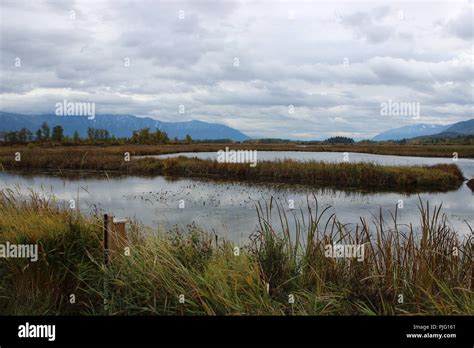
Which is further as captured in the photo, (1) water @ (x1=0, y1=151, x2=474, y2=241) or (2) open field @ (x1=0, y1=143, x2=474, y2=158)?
(2) open field @ (x1=0, y1=143, x2=474, y2=158)

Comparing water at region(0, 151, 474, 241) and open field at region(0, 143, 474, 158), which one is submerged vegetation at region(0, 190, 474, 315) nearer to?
water at region(0, 151, 474, 241)

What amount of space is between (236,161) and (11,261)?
55.1 ft

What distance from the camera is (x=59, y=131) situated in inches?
519

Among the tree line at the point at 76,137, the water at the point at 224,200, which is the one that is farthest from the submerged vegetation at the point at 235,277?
the tree line at the point at 76,137

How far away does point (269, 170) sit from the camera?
680 inches

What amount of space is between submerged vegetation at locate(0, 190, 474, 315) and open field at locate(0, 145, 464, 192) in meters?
11.2

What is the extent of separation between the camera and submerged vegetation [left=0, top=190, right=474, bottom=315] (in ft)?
10.0

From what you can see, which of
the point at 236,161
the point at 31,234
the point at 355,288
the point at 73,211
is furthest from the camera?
the point at 236,161

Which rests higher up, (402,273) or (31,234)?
(31,234)

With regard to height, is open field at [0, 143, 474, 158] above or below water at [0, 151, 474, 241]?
above

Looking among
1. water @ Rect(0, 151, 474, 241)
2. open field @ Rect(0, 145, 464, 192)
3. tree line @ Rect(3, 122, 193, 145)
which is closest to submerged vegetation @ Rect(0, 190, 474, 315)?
water @ Rect(0, 151, 474, 241)

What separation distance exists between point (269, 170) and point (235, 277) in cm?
1419
